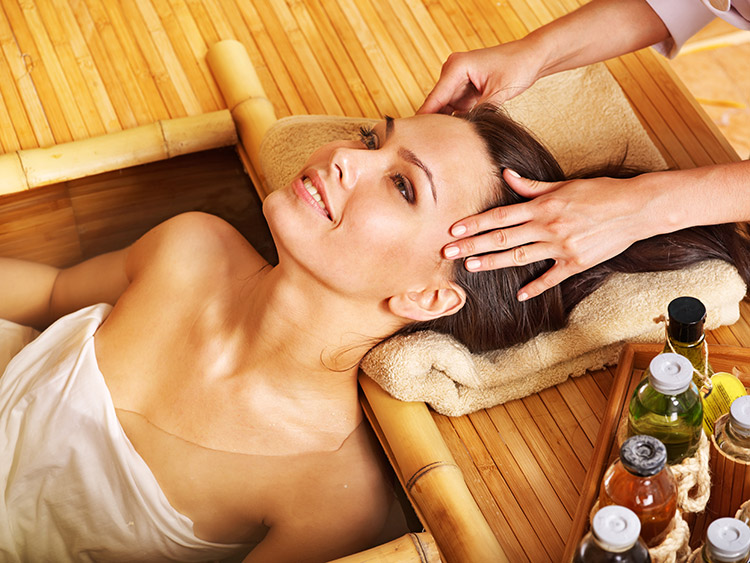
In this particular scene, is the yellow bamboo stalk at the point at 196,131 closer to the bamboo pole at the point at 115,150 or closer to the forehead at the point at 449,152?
the bamboo pole at the point at 115,150

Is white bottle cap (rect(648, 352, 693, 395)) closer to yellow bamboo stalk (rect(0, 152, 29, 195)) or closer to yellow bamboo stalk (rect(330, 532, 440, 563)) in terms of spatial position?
yellow bamboo stalk (rect(330, 532, 440, 563))

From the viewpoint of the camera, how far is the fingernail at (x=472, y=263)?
4.47 feet

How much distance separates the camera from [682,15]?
5.46 feet

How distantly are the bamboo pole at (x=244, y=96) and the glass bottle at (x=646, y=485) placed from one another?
117 centimetres

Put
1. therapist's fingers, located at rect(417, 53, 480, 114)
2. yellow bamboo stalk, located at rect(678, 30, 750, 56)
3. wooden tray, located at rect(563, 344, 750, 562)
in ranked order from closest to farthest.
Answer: wooden tray, located at rect(563, 344, 750, 562) < therapist's fingers, located at rect(417, 53, 480, 114) < yellow bamboo stalk, located at rect(678, 30, 750, 56)

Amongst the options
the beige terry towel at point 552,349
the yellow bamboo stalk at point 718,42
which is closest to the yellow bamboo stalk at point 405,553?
the beige terry towel at point 552,349

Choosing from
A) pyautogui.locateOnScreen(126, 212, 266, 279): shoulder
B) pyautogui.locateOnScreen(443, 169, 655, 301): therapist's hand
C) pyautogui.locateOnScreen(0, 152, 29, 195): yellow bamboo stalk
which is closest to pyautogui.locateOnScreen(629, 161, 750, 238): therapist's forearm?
pyautogui.locateOnScreen(443, 169, 655, 301): therapist's hand

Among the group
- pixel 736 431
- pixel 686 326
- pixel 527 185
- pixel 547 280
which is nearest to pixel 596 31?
pixel 527 185

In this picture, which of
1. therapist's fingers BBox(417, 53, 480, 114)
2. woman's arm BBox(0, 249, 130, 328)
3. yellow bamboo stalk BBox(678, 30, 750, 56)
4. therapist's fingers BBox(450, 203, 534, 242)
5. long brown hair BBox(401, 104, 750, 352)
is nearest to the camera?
therapist's fingers BBox(450, 203, 534, 242)

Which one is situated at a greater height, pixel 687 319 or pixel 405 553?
pixel 687 319

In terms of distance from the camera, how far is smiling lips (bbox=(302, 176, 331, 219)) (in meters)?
1.37

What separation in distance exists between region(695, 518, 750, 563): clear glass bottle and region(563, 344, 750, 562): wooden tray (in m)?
0.28

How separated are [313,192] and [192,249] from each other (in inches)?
17.3

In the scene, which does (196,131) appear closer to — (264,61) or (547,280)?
(264,61)
